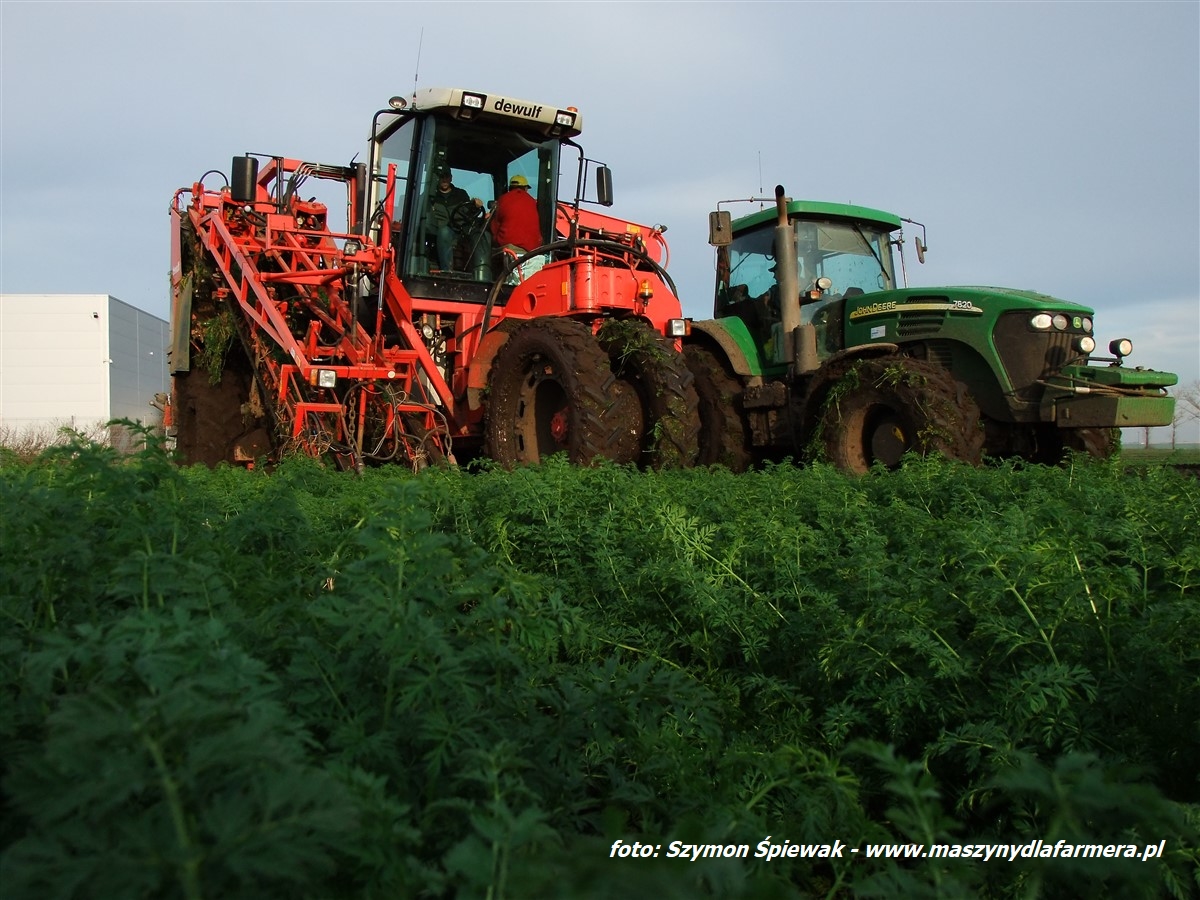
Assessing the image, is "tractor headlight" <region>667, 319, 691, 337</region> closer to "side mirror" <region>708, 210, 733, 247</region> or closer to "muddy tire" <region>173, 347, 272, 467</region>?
"side mirror" <region>708, 210, 733, 247</region>

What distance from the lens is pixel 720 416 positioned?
9.20 metres

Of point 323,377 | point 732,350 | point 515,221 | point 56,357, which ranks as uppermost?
point 56,357

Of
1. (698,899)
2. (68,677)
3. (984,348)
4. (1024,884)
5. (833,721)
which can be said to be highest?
(984,348)

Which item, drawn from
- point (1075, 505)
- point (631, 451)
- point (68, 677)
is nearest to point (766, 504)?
point (1075, 505)

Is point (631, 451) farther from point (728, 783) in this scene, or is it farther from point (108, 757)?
point (108, 757)

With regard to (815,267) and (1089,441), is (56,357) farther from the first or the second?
(1089,441)

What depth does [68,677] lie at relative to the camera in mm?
1880

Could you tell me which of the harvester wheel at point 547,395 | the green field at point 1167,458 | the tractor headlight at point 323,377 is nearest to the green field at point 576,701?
the green field at point 1167,458

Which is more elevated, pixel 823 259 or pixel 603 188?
pixel 603 188

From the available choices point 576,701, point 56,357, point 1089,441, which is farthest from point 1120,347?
point 56,357

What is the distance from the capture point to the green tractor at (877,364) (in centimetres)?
734

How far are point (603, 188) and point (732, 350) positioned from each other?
1917 mm

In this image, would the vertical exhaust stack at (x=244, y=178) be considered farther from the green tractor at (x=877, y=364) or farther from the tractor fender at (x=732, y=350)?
the tractor fender at (x=732, y=350)

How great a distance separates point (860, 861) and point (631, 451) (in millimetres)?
5123
